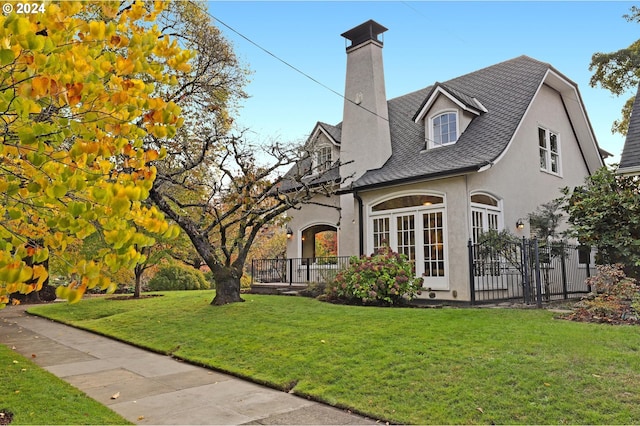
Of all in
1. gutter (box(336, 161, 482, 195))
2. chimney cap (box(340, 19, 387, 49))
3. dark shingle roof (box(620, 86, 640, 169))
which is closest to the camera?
dark shingle roof (box(620, 86, 640, 169))

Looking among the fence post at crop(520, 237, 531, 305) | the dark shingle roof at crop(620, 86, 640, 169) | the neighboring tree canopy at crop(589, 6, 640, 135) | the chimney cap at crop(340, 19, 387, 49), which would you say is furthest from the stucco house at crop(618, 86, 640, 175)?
→ the neighboring tree canopy at crop(589, 6, 640, 135)

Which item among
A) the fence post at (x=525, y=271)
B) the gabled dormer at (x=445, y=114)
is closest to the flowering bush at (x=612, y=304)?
the fence post at (x=525, y=271)

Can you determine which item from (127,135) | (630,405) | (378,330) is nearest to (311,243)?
(378,330)

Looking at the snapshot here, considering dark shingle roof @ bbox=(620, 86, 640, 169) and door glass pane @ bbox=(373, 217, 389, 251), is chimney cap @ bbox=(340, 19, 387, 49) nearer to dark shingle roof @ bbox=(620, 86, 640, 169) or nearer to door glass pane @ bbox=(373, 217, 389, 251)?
door glass pane @ bbox=(373, 217, 389, 251)

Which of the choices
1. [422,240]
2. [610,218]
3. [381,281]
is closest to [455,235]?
[422,240]

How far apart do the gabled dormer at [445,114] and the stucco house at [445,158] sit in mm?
32

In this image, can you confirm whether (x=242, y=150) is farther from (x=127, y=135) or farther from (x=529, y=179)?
(x=127, y=135)

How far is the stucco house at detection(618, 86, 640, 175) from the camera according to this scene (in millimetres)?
10586

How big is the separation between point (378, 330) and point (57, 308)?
40.6 feet

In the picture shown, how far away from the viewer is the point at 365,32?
16156mm

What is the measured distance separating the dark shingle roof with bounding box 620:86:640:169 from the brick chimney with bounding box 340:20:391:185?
21.9 feet

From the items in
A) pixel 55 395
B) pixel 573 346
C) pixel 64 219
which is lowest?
pixel 55 395

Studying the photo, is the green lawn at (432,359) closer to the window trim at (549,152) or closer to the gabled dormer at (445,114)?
the gabled dormer at (445,114)

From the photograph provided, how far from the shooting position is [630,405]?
450cm
